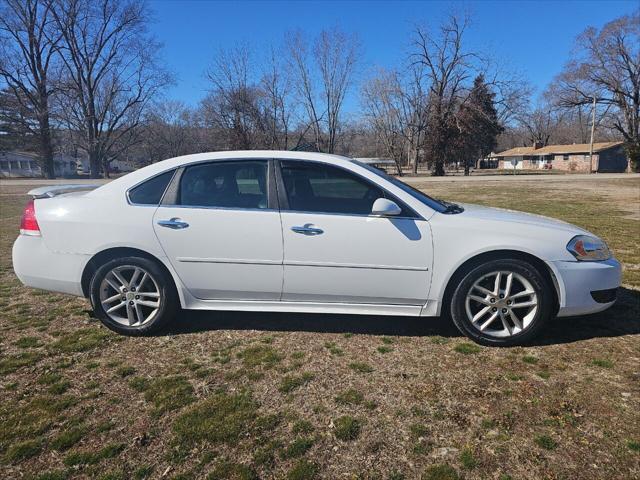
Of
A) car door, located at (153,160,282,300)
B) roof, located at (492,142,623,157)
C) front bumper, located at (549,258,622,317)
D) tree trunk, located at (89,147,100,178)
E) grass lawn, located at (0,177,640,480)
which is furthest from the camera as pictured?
roof, located at (492,142,623,157)

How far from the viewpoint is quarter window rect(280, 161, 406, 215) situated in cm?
325

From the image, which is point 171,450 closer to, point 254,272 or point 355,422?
point 355,422

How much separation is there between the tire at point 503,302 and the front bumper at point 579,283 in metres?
0.10

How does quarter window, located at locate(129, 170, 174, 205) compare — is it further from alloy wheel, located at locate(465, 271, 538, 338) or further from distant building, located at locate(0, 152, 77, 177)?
distant building, located at locate(0, 152, 77, 177)

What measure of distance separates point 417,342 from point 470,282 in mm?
664

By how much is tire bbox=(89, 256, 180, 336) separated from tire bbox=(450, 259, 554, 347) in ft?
7.98

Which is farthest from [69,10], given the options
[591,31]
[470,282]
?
[591,31]

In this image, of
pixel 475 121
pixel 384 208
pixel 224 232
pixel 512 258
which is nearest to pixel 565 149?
pixel 475 121

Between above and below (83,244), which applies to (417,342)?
below

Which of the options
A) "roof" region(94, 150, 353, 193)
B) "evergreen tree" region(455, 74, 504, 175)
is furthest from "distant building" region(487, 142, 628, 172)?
"roof" region(94, 150, 353, 193)

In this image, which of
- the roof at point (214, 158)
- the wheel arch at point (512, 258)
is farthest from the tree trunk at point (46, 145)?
the wheel arch at point (512, 258)

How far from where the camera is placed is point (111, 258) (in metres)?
3.38

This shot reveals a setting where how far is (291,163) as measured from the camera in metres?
3.40

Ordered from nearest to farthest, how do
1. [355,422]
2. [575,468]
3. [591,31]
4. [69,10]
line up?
[575,468] < [355,422] < [69,10] < [591,31]
